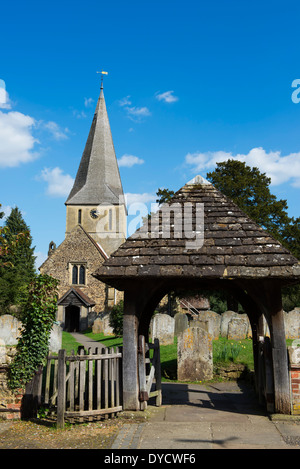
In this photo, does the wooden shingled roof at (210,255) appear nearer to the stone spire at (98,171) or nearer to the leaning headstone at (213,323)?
the leaning headstone at (213,323)

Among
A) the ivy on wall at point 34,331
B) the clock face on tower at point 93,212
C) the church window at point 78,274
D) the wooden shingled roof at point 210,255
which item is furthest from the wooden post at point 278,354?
the clock face on tower at point 93,212

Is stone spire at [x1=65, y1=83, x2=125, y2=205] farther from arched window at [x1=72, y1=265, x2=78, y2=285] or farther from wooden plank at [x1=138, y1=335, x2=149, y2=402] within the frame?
wooden plank at [x1=138, y1=335, x2=149, y2=402]

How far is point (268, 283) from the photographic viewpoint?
6.65 metres

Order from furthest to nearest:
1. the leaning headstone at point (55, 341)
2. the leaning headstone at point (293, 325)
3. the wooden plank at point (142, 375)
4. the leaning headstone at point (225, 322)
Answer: the leaning headstone at point (293, 325) < the leaning headstone at point (225, 322) < the leaning headstone at point (55, 341) < the wooden plank at point (142, 375)

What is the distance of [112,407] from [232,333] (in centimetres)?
1196

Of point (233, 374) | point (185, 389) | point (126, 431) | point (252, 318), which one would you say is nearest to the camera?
point (126, 431)

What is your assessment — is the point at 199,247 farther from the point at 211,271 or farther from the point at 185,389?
the point at 185,389

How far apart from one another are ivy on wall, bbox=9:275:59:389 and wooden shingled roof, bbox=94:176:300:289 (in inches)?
47.0

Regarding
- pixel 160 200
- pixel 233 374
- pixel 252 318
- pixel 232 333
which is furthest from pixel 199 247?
pixel 160 200

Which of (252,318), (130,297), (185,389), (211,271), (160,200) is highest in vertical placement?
(160,200)

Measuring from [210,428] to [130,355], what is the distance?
178cm

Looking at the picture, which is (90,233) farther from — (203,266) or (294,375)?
(294,375)

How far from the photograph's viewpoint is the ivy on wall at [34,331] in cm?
680

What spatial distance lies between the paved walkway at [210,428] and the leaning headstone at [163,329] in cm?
903
